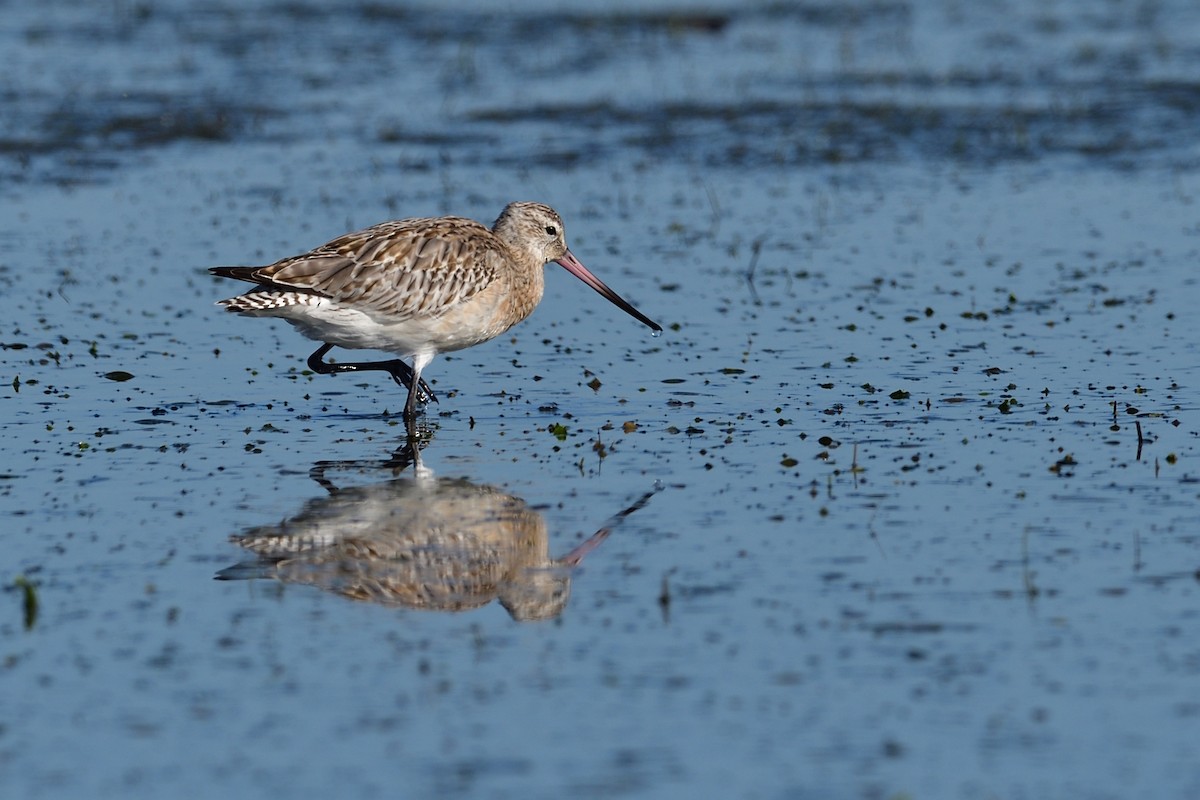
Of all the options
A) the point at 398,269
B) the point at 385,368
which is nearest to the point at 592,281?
the point at 385,368

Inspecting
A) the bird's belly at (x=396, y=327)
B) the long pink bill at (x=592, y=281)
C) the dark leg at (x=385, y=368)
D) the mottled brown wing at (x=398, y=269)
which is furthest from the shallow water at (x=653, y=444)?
the mottled brown wing at (x=398, y=269)

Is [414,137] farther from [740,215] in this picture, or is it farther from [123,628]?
[123,628]

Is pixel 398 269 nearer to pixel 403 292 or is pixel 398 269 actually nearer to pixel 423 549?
pixel 403 292

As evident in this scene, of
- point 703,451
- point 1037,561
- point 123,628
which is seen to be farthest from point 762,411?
point 123,628

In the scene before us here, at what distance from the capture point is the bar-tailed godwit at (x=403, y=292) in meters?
12.7

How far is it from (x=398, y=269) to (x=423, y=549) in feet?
11.5

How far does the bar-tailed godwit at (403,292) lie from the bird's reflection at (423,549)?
1795 mm

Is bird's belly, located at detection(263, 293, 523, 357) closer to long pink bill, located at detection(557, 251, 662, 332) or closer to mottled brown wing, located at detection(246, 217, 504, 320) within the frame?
mottled brown wing, located at detection(246, 217, 504, 320)

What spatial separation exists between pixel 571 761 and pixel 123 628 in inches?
102

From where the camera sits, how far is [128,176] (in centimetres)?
2231

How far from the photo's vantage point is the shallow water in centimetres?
755

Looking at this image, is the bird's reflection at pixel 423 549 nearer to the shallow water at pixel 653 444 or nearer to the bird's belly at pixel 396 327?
the shallow water at pixel 653 444

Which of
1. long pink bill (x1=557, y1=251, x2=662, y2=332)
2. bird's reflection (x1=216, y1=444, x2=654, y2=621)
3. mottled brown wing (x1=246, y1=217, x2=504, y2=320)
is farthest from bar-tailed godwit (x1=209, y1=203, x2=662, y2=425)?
bird's reflection (x1=216, y1=444, x2=654, y2=621)

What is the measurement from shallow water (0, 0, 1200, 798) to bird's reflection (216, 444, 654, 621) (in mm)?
56
